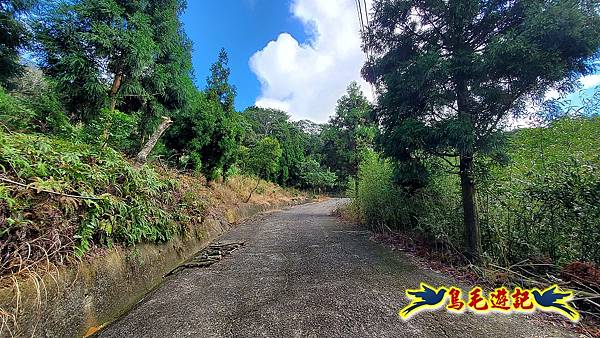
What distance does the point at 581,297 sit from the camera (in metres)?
1.99

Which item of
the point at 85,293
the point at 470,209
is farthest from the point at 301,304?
the point at 470,209

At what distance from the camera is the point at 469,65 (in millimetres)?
2939

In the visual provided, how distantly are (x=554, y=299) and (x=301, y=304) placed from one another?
2.16 metres

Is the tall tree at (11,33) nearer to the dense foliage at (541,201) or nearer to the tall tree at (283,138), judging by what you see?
the dense foliage at (541,201)

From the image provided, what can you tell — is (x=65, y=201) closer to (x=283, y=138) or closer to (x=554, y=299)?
(x=554, y=299)

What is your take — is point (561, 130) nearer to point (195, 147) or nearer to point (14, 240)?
point (14, 240)

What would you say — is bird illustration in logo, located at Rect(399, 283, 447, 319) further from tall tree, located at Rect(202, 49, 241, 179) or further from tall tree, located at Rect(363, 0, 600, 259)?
tall tree, located at Rect(202, 49, 241, 179)

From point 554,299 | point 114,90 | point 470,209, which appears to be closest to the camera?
point 554,299

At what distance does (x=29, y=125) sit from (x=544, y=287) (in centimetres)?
608

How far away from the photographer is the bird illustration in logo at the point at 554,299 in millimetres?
1992

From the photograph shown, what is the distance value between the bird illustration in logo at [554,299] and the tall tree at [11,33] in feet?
27.6

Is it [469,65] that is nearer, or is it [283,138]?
[469,65]

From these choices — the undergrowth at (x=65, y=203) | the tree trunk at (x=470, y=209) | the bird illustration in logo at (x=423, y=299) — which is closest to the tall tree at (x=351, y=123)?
the tree trunk at (x=470, y=209)

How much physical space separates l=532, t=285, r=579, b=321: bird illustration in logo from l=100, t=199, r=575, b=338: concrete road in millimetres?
201
